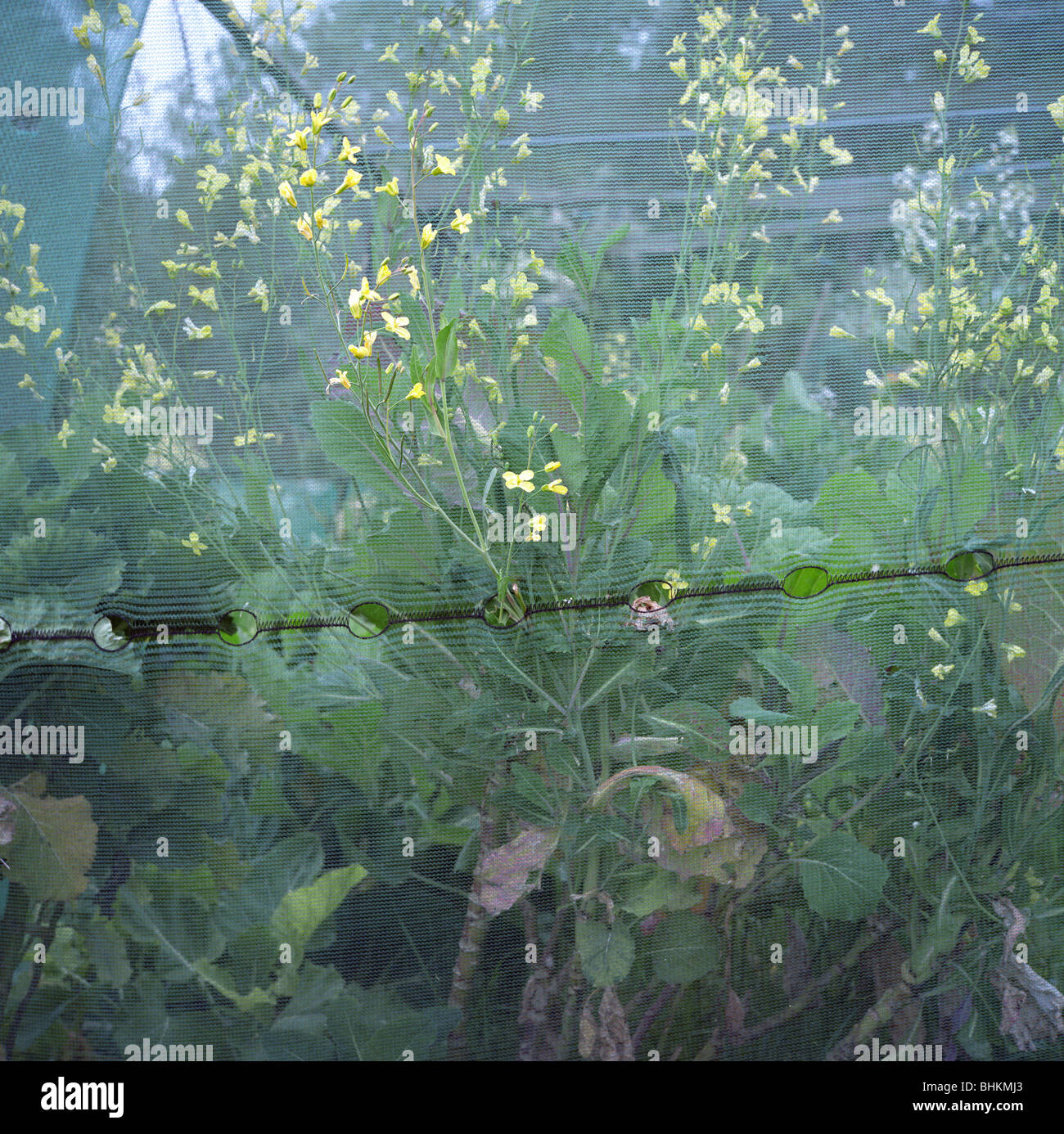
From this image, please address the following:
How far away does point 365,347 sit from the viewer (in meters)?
0.99

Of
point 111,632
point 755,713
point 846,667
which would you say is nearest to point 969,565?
point 846,667

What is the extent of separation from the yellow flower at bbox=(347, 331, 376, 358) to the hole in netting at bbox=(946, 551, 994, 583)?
652mm

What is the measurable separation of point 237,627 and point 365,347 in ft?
1.10

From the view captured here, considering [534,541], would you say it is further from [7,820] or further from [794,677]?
[7,820]

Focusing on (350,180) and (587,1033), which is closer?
(350,180)

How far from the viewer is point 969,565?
1.08 meters

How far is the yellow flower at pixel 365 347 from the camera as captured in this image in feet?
3.23

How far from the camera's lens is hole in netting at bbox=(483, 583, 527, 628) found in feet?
3.49

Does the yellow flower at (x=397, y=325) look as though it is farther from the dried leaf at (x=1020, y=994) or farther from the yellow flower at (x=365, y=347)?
the dried leaf at (x=1020, y=994)

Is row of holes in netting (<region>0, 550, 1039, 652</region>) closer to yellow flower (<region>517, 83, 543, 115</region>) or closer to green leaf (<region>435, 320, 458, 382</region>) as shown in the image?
green leaf (<region>435, 320, 458, 382</region>)

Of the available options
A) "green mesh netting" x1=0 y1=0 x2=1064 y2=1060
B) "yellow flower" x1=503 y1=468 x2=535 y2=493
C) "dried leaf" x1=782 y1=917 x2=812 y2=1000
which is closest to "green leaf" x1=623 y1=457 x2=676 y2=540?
"green mesh netting" x1=0 y1=0 x2=1064 y2=1060

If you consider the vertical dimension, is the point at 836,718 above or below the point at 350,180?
below

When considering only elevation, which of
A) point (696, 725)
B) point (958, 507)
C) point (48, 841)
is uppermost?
point (958, 507)

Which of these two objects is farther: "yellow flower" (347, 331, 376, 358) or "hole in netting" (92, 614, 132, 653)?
"hole in netting" (92, 614, 132, 653)
